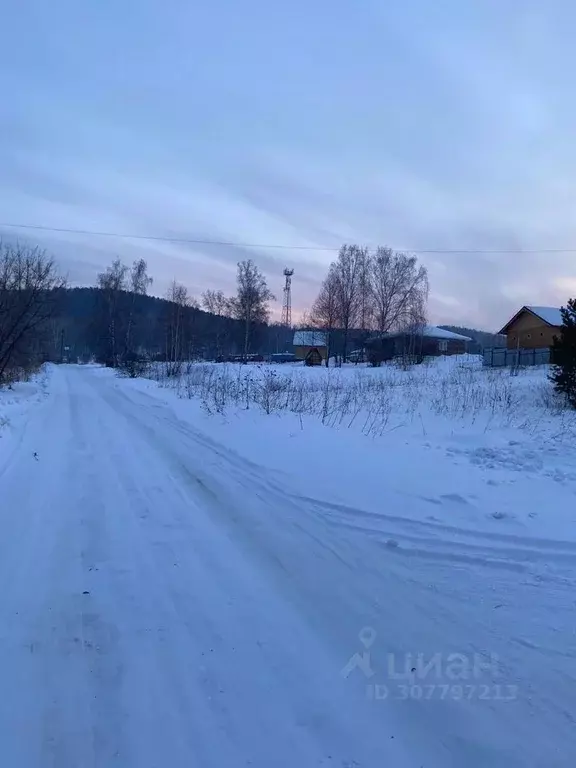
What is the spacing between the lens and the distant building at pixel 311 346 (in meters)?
56.1

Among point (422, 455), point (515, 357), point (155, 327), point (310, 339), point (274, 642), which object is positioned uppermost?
point (155, 327)

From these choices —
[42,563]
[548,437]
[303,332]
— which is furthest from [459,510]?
[303,332]

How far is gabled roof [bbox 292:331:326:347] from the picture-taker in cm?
6400

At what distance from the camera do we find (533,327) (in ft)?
165

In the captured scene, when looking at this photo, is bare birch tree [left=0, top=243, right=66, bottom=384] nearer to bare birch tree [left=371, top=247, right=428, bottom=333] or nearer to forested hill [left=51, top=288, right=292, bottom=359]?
forested hill [left=51, top=288, right=292, bottom=359]

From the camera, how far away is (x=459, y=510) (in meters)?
5.57

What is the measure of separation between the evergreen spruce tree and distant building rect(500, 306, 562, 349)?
3345cm

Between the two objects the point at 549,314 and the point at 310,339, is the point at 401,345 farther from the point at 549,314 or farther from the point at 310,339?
the point at 310,339

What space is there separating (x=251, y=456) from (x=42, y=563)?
4.41 m

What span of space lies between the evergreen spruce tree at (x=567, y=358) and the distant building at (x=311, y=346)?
39.9m

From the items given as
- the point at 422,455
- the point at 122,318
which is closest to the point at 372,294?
the point at 122,318

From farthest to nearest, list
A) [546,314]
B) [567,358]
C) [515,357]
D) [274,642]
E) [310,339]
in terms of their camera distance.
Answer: [310,339] → [546,314] → [515,357] → [567,358] → [274,642]

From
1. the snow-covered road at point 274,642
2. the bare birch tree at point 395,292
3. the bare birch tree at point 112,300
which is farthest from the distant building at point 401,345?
the snow-covered road at point 274,642

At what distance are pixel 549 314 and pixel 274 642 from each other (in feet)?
173
